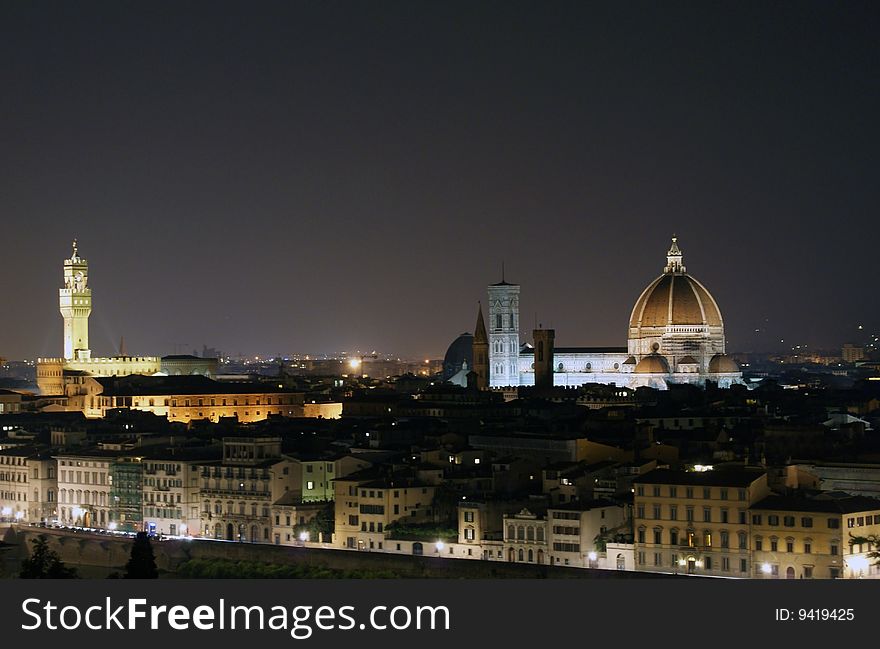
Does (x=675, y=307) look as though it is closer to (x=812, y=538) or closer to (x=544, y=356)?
(x=544, y=356)

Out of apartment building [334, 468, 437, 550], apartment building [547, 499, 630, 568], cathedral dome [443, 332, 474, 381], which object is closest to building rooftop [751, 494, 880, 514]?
apartment building [547, 499, 630, 568]

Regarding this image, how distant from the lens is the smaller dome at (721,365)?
294ft

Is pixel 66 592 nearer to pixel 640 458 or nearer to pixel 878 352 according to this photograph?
pixel 640 458

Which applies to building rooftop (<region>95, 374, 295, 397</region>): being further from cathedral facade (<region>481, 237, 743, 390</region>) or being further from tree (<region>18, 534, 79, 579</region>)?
tree (<region>18, 534, 79, 579</region>)

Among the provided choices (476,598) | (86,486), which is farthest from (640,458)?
(476,598)

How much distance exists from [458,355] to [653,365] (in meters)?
28.9

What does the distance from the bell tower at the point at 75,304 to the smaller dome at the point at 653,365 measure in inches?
817

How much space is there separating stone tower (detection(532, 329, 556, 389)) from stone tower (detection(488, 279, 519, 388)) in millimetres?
2820

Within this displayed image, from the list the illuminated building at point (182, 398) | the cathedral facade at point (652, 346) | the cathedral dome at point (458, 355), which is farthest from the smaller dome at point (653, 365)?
the cathedral dome at point (458, 355)

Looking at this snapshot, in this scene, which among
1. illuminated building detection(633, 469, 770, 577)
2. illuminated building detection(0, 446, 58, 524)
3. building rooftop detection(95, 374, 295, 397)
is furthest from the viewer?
building rooftop detection(95, 374, 295, 397)

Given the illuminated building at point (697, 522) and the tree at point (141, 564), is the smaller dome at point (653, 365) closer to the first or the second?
the illuminated building at point (697, 522)

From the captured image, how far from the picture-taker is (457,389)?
76688 millimetres

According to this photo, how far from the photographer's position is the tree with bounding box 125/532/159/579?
4022 cm

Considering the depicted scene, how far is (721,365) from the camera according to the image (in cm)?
9012
